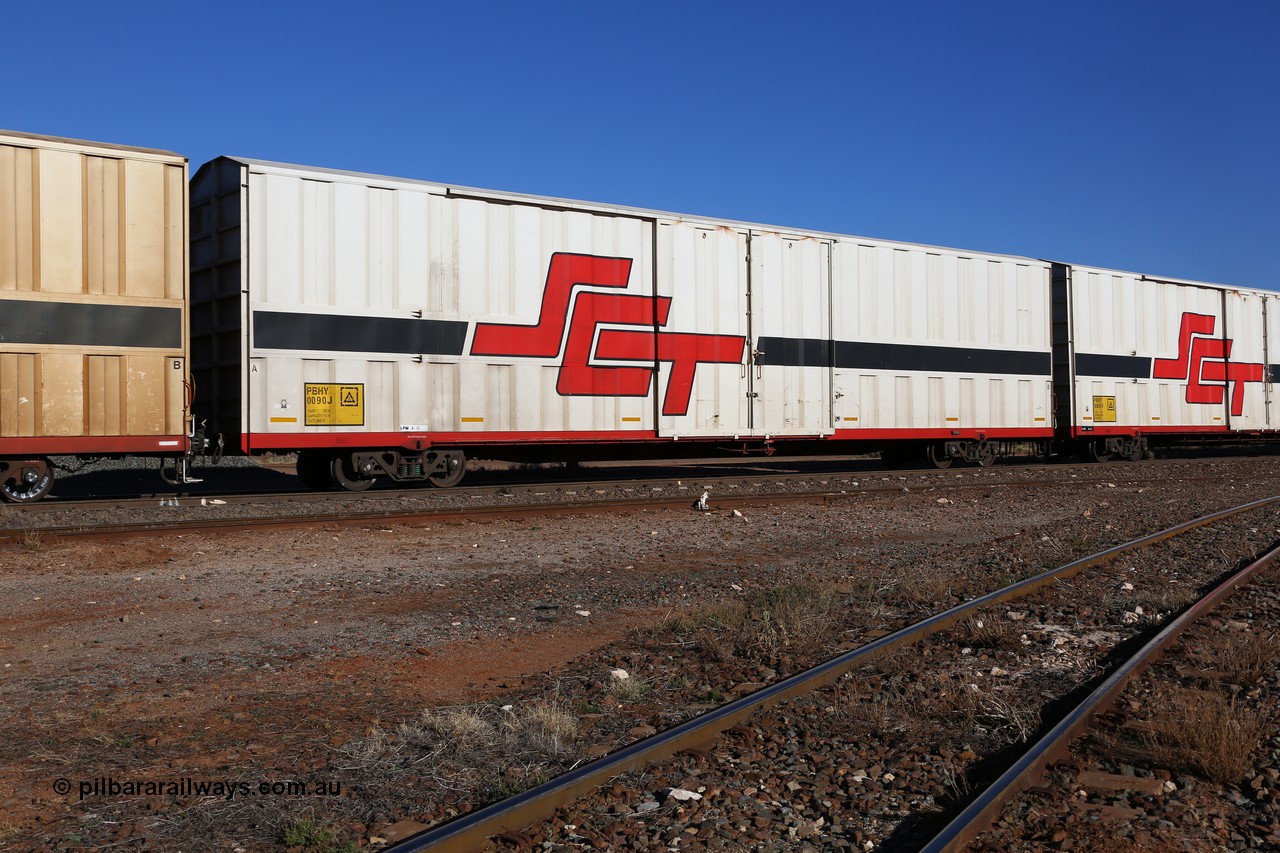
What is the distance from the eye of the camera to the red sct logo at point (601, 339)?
48.5ft

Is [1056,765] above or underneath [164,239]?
underneath

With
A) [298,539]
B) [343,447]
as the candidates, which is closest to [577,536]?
[298,539]

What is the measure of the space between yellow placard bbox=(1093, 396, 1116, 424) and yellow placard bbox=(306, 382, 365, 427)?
16467 millimetres

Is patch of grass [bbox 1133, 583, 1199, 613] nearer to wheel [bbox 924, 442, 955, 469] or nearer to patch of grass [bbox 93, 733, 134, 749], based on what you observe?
patch of grass [bbox 93, 733, 134, 749]

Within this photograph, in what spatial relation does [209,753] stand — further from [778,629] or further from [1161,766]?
[1161,766]

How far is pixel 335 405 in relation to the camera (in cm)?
1331

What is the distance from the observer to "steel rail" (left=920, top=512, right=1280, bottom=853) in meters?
3.13

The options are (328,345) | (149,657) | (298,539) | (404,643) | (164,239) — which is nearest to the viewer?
(149,657)

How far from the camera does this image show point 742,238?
55.1 feet

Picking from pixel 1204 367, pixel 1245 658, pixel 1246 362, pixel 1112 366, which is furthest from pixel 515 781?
pixel 1246 362

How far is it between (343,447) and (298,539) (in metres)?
3.36

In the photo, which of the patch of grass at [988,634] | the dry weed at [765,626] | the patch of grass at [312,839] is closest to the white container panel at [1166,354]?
the dry weed at [765,626]

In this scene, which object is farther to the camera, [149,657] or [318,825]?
[149,657]

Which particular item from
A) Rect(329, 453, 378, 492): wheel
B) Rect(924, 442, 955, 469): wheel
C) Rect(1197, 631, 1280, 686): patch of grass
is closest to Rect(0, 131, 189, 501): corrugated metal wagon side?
Rect(329, 453, 378, 492): wheel
